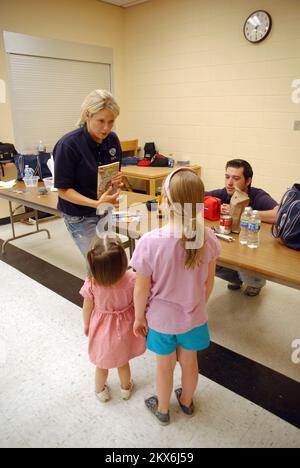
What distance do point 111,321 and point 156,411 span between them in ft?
1.57

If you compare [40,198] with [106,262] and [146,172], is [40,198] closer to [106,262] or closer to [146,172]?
[106,262]

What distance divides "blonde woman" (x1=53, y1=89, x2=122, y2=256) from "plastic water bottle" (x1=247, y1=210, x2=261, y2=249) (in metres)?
0.79

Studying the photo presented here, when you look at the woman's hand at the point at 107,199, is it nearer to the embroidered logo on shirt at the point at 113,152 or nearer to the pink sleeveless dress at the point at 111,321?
the embroidered logo on shirt at the point at 113,152

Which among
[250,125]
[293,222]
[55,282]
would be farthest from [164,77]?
[293,222]

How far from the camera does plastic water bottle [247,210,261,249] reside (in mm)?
1730

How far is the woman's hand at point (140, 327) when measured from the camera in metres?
1.37

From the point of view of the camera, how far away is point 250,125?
13.7 feet

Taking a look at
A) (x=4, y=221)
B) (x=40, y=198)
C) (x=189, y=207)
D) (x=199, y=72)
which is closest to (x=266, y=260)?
(x=189, y=207)

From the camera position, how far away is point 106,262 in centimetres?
138

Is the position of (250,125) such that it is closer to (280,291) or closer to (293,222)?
(280,291)

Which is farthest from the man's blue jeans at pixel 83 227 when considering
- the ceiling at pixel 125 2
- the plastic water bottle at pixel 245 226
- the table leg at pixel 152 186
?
the ceiling at pixel 125 2

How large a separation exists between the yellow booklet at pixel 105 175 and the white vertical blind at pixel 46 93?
2840 millimetres

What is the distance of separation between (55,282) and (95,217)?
1.07 m

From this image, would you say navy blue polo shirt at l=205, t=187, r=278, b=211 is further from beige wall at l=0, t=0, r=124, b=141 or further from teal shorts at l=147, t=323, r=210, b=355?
beige wall at l=0, t=0, r=124, b=141
